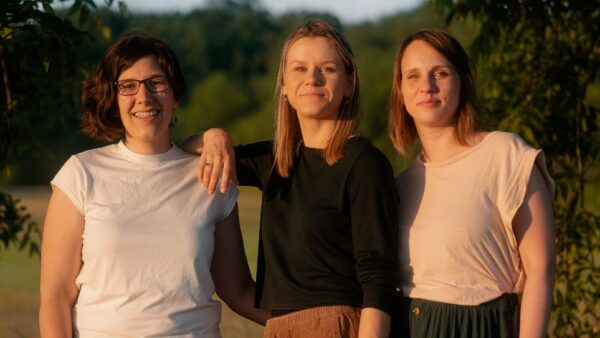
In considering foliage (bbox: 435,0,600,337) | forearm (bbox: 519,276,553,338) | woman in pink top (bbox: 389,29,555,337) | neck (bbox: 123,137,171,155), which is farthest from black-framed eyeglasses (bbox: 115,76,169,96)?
foliage (bbox: 435,0,600,337)

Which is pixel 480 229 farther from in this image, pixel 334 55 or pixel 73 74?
pixel 73 74

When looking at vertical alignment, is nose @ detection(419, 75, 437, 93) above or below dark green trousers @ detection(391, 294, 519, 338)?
above

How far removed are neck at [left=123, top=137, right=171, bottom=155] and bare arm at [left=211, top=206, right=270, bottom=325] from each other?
31cm

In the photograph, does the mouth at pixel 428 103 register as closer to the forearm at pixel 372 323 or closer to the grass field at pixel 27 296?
the forearm at pixel 372 323

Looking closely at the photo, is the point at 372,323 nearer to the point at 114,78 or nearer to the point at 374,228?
the point at 374,228

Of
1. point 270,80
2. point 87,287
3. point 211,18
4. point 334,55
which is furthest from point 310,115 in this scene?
point 211,18

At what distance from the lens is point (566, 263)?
5309mm

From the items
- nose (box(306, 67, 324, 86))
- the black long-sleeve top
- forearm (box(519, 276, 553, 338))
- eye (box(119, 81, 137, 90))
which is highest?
nose (box(306, 67, 324, 86))

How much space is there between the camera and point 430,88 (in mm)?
3289

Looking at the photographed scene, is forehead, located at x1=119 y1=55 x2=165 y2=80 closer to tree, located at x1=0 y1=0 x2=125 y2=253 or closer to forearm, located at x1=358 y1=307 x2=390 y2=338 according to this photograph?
tree, located at x1=0 y1=0 x2=125 y2=253

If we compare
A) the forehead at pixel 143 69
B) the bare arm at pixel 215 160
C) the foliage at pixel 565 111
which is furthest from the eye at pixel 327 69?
the foliage at pixel 565 111

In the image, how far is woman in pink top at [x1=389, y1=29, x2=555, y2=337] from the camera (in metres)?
3.15

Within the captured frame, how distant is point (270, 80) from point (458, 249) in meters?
50.6

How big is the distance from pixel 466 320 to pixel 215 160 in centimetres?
91
